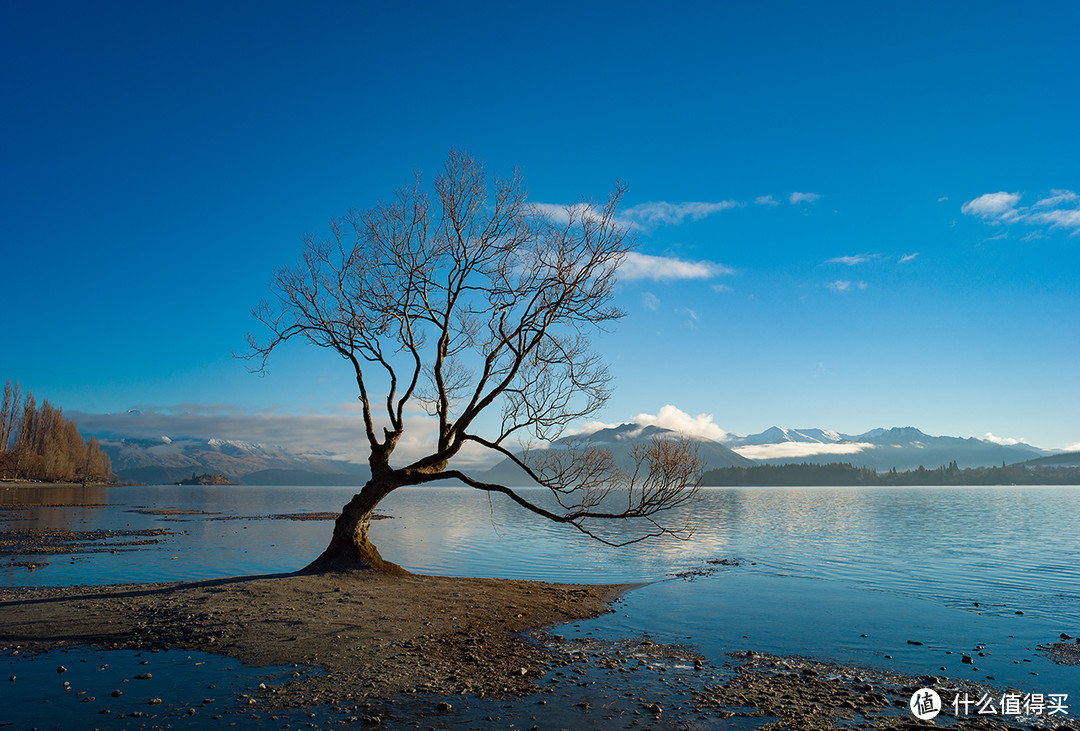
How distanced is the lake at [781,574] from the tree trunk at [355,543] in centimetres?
959

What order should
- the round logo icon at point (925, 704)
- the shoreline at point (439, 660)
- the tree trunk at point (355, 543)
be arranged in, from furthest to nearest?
1. the tree trunk at point (355, 543)
2. the round logo icon at point (925, 704)
3. the shoreline at point (439, 660)

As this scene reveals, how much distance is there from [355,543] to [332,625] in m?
8.47

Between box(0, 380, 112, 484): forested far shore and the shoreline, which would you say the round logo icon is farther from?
box(0, 380, 112, 484): forested far shore

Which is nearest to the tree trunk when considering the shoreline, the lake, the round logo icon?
the shoreline

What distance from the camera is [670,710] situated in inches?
457

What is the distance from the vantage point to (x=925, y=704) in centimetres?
1245

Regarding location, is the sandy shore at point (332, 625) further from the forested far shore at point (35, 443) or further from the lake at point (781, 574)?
the forested far shore at point (35, 443)

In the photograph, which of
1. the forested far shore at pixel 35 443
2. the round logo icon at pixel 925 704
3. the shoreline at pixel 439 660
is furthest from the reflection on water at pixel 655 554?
the forested far shore at pixel 35 443

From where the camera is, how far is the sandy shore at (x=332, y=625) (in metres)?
12.9

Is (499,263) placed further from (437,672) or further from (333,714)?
(333,714)

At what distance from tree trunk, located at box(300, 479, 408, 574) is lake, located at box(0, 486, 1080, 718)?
959 cm

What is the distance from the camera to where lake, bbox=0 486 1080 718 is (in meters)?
18.4

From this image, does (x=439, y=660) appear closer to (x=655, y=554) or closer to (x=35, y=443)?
(x=655, y=554)

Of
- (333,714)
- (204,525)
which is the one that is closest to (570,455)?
(333,714)
